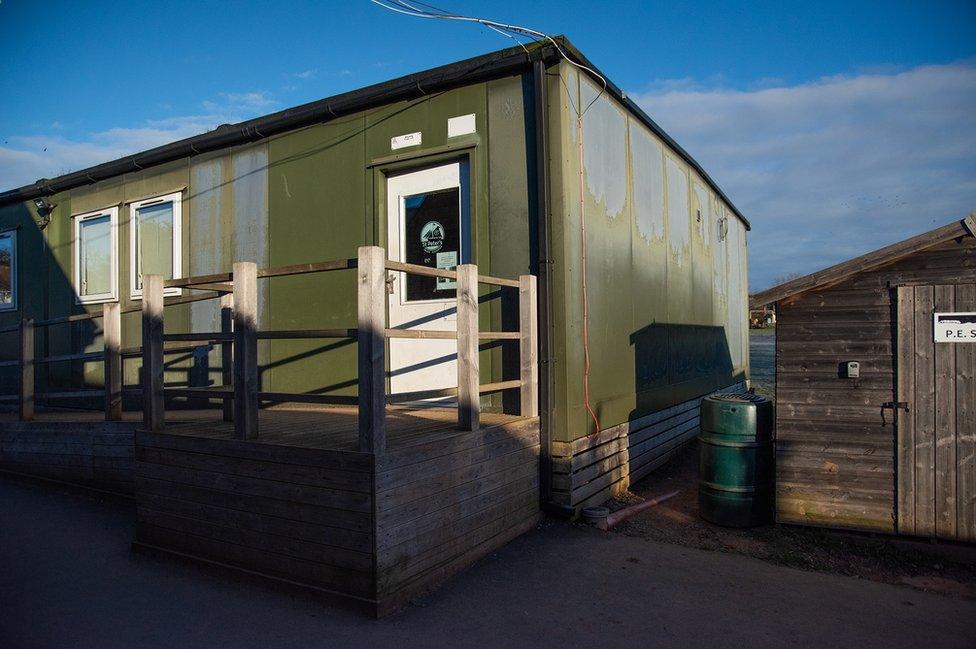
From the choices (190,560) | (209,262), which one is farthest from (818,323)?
(209,262)

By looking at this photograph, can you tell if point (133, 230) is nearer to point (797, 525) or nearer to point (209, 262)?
point (209, 262)

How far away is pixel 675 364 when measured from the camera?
28.0ft

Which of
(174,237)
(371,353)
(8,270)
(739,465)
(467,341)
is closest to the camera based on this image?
(371,353)

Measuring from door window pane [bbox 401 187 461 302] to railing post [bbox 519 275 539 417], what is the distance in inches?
38.0

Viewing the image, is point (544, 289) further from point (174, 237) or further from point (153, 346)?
point (174, 237)

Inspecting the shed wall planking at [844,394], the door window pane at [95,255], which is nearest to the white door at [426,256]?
the shed wall planking at [844,394]

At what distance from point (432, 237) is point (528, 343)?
1.61 meters

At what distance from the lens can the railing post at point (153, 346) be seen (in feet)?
16.0

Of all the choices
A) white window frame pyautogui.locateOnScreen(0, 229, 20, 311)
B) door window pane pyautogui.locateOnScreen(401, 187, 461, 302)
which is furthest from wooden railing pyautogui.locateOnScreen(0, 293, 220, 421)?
white window frame pyautogui.locateOnScreen(0, 229, 20, 311)

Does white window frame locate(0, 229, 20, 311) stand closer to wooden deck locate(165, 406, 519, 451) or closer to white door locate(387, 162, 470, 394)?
wooden deck locate(165, 406, 519, 451)

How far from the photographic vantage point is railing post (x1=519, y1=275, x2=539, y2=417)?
216 inches

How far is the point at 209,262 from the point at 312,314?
1781 mm

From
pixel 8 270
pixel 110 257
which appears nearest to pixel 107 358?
pixel 110 257

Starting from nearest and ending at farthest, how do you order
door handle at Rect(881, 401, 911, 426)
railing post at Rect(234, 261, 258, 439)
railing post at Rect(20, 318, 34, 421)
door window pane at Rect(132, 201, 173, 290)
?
railing post at Rect(234, 261, 258, 439), door handle at Rect(881, 401, 911, 426), railing post at Rect(20, 318, 34, 421), door window pane at Rect(132, 201, 173, 290)
